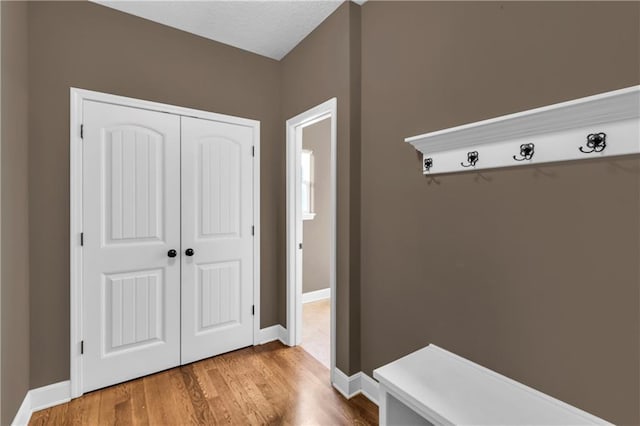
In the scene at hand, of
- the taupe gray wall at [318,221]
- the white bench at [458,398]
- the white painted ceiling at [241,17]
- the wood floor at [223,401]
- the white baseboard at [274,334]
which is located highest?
the white painted ceiling at [241,17]

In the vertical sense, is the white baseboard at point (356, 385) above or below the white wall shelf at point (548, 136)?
below

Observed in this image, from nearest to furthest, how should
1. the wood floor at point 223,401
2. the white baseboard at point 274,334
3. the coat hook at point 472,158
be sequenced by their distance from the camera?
the coat hook at point 472,158 < the wood floor at point 223,401 < the white baseboard at point 274,334

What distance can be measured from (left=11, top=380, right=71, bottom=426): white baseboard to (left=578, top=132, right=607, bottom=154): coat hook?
10.3 ft

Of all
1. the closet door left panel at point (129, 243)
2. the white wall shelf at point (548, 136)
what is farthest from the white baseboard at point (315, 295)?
the white wall shelf at point (548, 136)

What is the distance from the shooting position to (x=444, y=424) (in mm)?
1107

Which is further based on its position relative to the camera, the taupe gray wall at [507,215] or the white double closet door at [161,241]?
the white double closet door at [161,241]

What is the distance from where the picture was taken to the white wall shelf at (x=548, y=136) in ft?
3.28

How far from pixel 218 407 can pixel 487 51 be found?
2.53 metres

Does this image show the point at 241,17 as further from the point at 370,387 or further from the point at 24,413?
the point at 24,413

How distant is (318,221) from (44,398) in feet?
9.93

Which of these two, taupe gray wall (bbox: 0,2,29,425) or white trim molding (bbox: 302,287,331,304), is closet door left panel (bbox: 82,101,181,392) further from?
white trim molding (bbox: 302,287,331,304)

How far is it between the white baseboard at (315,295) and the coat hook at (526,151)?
3.23m

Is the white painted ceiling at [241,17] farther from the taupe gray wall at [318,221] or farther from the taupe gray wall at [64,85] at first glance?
the taupe gray wall at [318,221]

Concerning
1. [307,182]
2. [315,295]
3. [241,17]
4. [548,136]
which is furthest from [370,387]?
[241,17]
